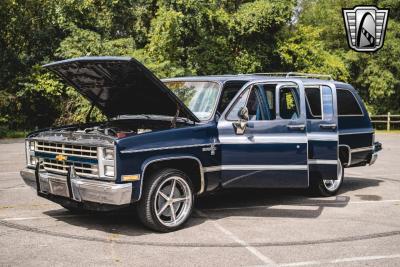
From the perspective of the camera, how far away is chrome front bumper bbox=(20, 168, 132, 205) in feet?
19.9

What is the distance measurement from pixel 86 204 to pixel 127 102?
199 centimetres

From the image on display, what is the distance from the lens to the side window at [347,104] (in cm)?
977

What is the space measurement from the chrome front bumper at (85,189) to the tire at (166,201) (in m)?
0.35

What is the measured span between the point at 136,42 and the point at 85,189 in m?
23.1

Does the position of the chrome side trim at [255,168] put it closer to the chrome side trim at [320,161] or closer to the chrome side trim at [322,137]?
the chrome side trim at [320,161]

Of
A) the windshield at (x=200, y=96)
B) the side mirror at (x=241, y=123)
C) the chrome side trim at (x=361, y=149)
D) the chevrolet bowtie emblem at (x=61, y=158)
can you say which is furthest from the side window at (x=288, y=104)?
the chevrolet bowtie emblem at (x=61, y=158)

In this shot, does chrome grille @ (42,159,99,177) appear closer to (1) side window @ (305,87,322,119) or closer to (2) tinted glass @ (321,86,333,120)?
(2) tinted glass @ (321,86,333,120)

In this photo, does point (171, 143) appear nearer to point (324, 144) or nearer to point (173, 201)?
point (173, 201)

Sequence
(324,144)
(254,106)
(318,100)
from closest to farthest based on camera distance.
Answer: (254,106) → (324,144) → (318,100)

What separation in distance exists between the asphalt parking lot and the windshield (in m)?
1.48

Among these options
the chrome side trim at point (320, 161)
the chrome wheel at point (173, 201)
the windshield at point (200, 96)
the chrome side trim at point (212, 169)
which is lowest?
the chrome wheel at point (173, 201)

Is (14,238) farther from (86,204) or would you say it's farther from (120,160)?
(120,160)

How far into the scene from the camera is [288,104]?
26.6 ft

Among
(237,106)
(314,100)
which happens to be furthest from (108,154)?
(314,100)
